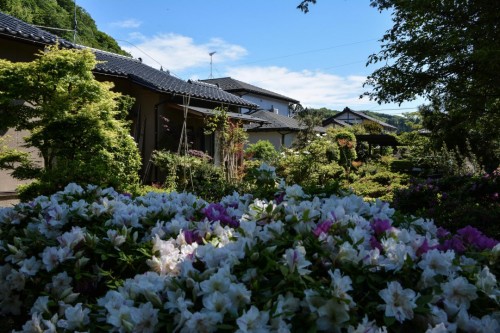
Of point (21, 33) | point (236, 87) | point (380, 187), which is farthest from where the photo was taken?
point (236, 87)

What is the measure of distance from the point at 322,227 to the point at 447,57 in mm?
5516

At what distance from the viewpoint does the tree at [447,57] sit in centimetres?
549

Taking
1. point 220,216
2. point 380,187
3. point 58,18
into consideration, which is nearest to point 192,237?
point 220,216

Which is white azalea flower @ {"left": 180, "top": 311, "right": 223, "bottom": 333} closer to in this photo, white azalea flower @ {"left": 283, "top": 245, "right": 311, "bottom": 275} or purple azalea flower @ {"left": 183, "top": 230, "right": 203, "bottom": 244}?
white azalea flower @ {"left": 283, "top": 245, "right": 311, "bottom": 275}

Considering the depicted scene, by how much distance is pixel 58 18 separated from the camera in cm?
2188

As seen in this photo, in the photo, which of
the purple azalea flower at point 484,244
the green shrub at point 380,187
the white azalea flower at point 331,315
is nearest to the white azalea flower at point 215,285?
the white azalea flower at point 331,315

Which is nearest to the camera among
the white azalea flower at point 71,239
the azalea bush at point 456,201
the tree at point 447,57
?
the white azalea flower at point 71,239

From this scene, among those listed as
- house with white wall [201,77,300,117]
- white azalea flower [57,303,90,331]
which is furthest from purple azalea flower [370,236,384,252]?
house with white wall [201,77,300,117]

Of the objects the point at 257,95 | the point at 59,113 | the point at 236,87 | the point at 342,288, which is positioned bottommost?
the point at 342,288

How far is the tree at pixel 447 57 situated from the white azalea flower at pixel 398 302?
4784 mm

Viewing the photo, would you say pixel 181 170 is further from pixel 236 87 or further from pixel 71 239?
pixel 236 87

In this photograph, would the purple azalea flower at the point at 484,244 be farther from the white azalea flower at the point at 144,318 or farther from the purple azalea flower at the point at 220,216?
the white azalea flower at the point at 144,318

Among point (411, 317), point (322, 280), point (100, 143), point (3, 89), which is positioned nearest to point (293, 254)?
point (322, 280)

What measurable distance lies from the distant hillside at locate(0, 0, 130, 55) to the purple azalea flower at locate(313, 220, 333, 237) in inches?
740
